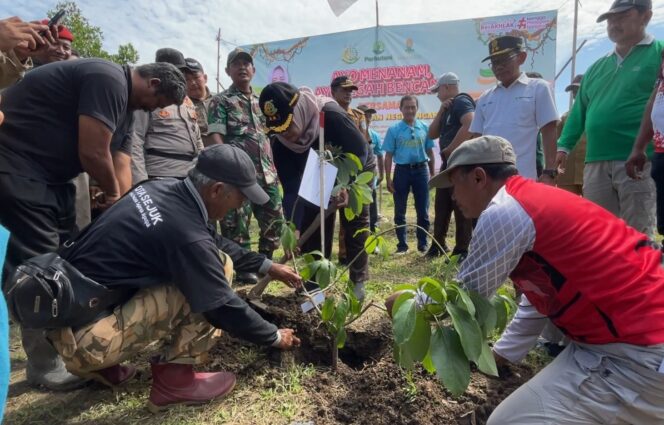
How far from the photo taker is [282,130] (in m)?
2.92

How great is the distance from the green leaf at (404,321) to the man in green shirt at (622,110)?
2199 mm

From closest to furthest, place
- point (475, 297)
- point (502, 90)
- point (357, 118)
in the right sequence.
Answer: point (475, 297)
point (502, 90)
point (357, 118)

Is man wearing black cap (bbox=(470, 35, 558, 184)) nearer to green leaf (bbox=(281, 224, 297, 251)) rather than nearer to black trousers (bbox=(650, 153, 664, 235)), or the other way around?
black trousers (bbox=(650, 153, 664, 235))

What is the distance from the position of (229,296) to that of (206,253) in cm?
21

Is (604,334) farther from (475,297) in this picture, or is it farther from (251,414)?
(251,414)

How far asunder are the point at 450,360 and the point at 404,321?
18 cm

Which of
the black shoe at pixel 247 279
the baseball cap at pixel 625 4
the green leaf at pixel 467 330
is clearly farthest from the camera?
the black shoe at pixel 247 279

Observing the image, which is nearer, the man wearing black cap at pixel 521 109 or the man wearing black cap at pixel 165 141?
the man wearing black cap at pixel 521 109

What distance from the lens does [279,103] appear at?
9.30 ft

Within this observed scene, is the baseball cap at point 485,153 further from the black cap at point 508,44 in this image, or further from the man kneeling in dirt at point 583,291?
the black cap at point 508,44

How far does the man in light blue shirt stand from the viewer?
5.19 metres

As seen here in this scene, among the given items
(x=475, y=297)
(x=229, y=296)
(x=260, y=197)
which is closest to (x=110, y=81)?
(x=260, y=197)

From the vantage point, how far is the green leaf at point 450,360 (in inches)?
50.1

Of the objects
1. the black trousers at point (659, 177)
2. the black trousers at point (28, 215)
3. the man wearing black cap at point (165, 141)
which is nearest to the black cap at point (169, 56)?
the man wearing black cap at point (165, 141)
